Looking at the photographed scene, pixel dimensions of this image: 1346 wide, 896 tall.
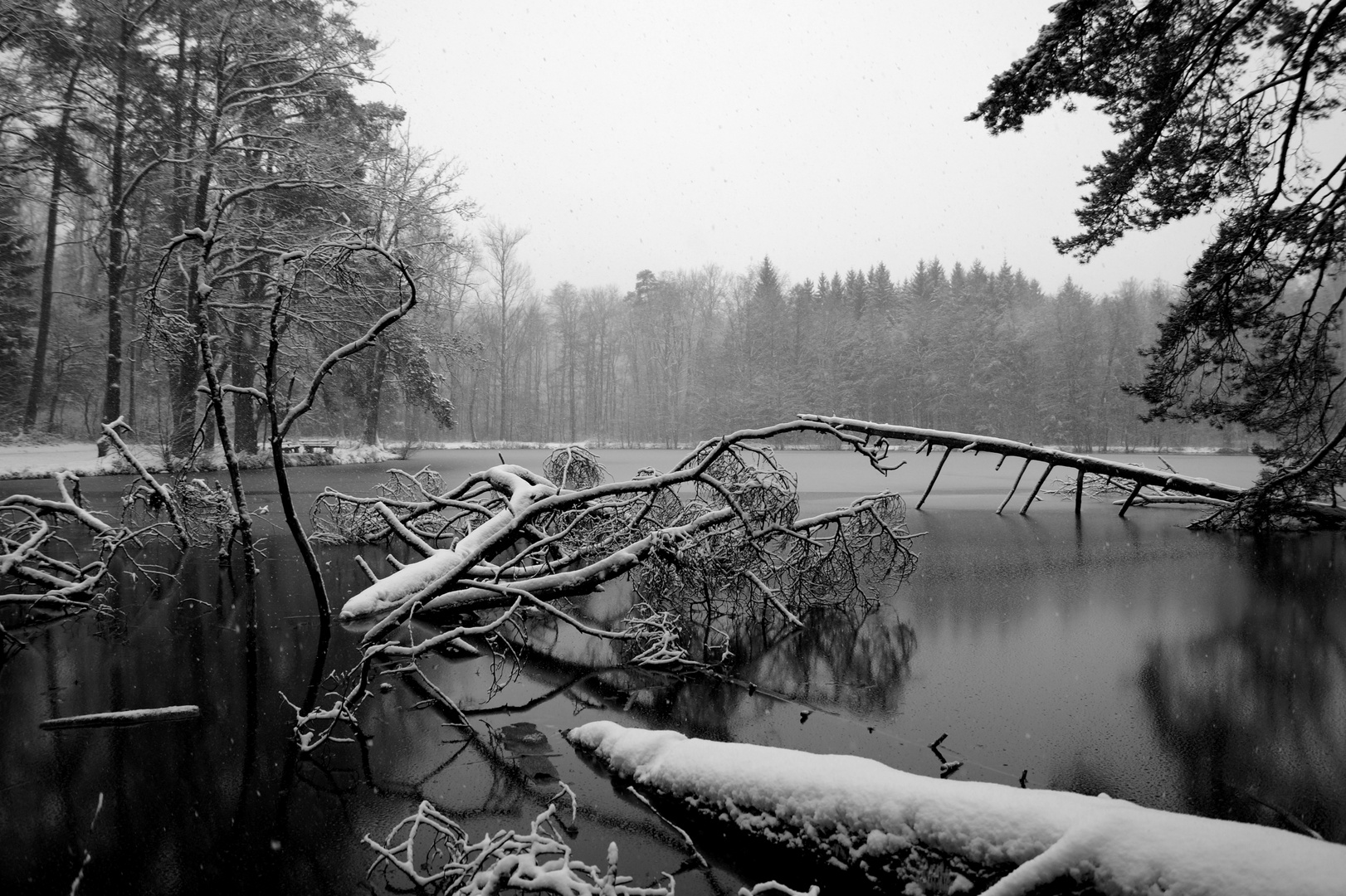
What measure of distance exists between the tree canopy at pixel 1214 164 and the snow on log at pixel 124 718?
820 cm

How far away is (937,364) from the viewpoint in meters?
40.3

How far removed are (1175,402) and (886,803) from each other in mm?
8032

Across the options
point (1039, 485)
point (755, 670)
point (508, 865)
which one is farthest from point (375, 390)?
point (508, 865)

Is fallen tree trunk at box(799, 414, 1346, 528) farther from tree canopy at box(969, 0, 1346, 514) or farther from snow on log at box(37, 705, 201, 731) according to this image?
snow on log at box(37, 705, 201, 731)

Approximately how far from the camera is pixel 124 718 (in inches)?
197

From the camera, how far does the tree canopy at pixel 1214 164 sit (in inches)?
243

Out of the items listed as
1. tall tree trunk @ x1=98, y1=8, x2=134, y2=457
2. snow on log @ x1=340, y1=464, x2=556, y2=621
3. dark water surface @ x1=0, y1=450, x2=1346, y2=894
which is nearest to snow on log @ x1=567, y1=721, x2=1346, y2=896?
dark water surface @ x1=0, y1=450, x2=1346, y2=894

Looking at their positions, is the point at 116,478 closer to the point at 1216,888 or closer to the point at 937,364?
the point at 1216,888

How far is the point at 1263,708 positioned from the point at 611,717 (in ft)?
16.4

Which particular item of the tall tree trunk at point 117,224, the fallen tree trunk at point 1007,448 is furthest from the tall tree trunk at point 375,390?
the fallen tree trunk at point 1007,448

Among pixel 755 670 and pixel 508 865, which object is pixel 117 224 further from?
pixel 508 865

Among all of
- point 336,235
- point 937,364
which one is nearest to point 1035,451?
point 336,235

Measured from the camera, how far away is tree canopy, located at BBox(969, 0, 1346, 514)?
6184 mm

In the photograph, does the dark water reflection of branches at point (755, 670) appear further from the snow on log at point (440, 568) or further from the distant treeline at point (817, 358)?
the distant treeline at point (817, 358)
